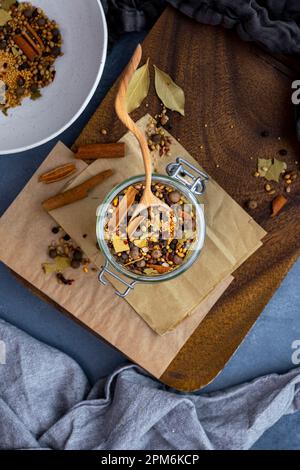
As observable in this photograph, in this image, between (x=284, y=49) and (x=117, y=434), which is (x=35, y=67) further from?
(x=117, y=434)

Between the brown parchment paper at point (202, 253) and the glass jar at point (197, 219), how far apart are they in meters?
0.03

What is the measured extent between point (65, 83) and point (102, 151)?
18 centimetres

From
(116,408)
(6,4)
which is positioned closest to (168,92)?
(6,4)

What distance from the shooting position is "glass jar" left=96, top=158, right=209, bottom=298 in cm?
103

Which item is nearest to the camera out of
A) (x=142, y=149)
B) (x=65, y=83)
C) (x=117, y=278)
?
(x=142, y=149)

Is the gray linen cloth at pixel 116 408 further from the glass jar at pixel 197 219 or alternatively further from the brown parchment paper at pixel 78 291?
the glass jar at pixel 197 219

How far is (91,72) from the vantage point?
112cm

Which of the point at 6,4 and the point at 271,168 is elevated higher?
the point at 6,4

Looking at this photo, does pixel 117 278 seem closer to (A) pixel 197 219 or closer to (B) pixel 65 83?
(A) pixel 197 219

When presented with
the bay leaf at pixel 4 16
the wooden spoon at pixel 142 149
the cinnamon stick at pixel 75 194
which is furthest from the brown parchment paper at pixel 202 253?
the bay leaf at pixel 4 16

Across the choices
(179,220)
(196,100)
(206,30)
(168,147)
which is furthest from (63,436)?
(206,30)

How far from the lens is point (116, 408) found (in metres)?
1.21

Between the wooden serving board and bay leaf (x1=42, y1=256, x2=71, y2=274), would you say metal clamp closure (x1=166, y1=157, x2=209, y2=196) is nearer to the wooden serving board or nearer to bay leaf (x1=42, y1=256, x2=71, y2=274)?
the wooden serving board

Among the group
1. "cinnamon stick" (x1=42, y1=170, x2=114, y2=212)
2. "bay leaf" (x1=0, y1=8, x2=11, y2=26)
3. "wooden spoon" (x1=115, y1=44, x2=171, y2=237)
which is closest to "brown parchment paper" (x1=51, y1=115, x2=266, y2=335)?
"cinnamon stick" (x1=42, y1=170, x2=114, y2=212)
